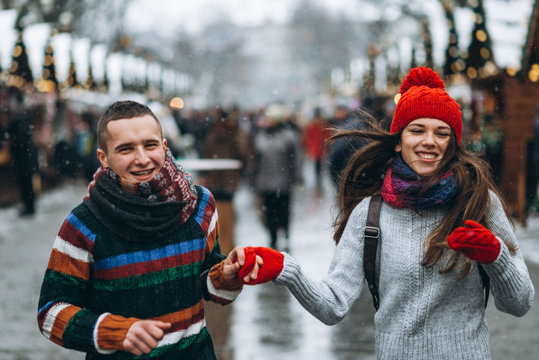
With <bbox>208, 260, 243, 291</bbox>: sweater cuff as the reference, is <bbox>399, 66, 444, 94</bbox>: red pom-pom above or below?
above

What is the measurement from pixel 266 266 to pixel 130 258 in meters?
0.47

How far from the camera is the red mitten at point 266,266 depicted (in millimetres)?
2270

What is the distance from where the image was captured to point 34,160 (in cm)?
1246

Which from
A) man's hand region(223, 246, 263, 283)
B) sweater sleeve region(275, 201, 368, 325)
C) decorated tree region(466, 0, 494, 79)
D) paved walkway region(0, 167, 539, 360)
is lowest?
paved walkway region(0, 167, 539, 360)

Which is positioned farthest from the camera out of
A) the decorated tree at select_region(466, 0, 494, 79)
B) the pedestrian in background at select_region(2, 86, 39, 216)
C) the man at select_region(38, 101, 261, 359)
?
the pedestrian in background at select_region(2, 86, 39, 216)

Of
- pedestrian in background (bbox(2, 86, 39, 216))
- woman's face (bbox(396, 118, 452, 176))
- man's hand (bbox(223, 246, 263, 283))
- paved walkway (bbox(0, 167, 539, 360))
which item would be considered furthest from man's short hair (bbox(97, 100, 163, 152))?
pedestrian in background (bbox(2, 86, 39, 216))

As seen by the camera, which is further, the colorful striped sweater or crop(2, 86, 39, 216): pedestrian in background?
crop(2, 86, 39, 216): pedestrian in background

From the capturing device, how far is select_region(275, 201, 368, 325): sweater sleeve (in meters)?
2.44

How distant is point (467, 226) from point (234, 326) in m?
3.65

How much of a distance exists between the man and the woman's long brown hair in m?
0.67

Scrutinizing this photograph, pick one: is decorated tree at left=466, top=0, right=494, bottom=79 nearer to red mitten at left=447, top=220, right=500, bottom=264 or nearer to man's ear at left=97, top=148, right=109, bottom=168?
red mitten at left=447, top=220, right=500, bottom=264

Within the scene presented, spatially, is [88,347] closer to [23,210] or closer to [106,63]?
[23,210]

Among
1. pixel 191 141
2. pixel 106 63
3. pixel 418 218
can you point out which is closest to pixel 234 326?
pixel 418 218

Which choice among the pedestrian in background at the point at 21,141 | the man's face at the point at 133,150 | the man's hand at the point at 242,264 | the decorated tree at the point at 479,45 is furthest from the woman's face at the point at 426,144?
the pedestrian in background at the point at 21,141
